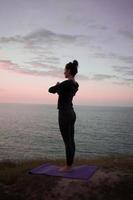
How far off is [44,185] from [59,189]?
0.62m

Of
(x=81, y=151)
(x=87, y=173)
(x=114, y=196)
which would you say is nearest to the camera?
(x=114, y=196)

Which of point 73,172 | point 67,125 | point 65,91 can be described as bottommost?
point 73,172

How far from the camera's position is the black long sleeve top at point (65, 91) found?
8.90m

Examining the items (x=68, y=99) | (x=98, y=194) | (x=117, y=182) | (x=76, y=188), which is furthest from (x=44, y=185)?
(x=68, y=99)

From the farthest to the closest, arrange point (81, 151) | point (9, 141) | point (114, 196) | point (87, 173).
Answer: point (9, 141) < point (81, 151) < point (87, 173) < point (114, 196)

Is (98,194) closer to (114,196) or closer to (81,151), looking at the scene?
(114,196)

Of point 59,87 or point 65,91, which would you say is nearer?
point 59,87

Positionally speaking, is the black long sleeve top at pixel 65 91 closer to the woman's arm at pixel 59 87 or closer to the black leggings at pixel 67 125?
the woman's arm at pixel 59 87

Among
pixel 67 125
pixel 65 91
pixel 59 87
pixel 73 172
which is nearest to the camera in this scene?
pixel 59 87

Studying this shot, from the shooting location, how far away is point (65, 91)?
29.9 ft

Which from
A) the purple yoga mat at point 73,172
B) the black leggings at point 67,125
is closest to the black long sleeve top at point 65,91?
the black leggings at point 67,125

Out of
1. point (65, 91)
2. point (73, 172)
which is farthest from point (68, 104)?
point (73, 172)

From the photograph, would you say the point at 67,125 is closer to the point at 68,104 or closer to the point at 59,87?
the point at 68,104

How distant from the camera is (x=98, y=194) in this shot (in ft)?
27.1
